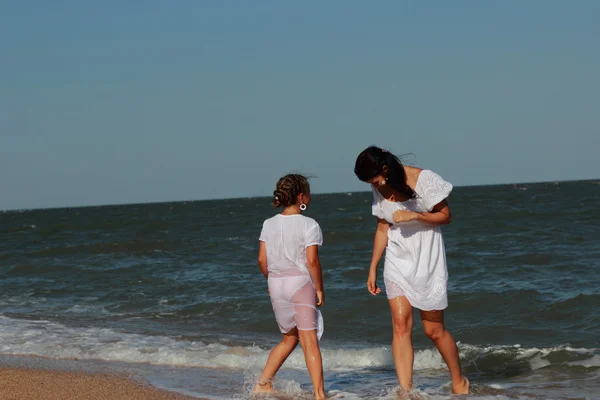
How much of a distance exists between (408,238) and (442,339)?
76cm

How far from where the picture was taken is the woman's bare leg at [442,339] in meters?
5.30

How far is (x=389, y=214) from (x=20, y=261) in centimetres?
1745

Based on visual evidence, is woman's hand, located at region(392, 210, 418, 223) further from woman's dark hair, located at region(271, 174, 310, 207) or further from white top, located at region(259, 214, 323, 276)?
woman's dark hair, located at region(271, 174, 310, 207)

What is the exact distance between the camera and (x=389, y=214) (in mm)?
5207

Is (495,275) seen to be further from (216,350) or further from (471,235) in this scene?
(471,235)

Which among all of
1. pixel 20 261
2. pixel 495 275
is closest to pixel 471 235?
pixel 495 275

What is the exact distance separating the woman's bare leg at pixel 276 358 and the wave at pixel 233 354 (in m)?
1.71

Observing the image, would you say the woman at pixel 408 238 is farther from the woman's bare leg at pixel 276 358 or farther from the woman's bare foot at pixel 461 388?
the woman's bare leg at pixel 276 358

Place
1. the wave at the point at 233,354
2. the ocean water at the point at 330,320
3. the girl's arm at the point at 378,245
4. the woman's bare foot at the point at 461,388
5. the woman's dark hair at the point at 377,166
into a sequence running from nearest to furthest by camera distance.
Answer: the woman's dark hair at the point at 377,166, the girl's arm at the point at 378,245, the woman's bare foot at the point at 461,388, the ocean water at the point at 330,320, the wave at the point at 233,354

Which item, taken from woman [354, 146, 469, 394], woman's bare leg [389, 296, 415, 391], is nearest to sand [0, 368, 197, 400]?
woman's bare leg [389, 296, 415, 391]

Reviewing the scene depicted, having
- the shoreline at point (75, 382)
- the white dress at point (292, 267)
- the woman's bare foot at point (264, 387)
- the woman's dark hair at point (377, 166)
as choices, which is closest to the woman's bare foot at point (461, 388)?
the white dress at point (292, 267)

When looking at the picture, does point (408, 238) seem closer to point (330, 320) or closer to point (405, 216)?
point (405, 216)

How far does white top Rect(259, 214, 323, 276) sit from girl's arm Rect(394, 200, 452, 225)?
A: 563 millimetres

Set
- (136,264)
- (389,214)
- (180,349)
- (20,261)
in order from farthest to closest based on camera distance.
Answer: (20,261) → (136,264) → (180,349) → (389,214)
